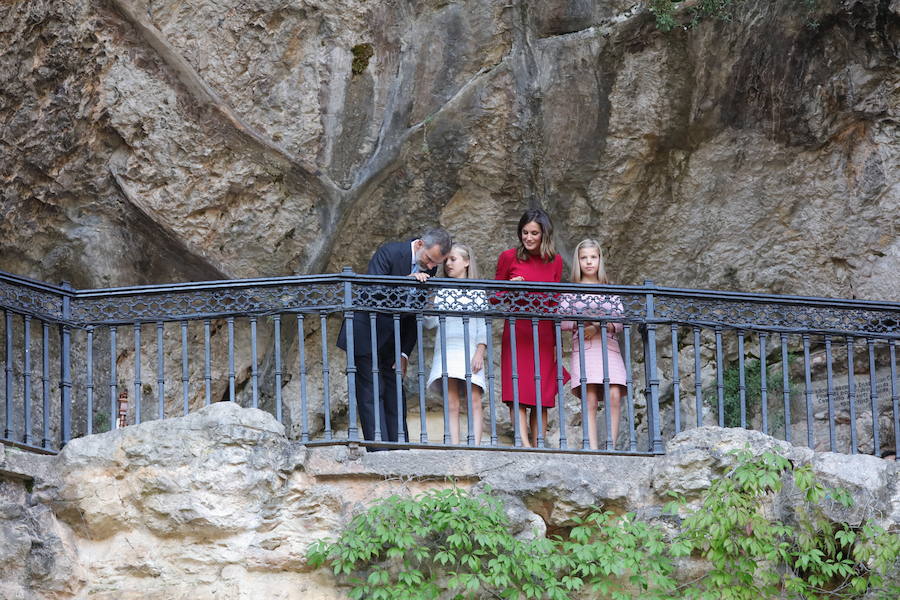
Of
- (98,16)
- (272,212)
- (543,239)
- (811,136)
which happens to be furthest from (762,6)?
(98,16)

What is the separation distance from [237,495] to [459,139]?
12.6 ft

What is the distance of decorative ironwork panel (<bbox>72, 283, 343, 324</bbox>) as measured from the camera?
8094 mm

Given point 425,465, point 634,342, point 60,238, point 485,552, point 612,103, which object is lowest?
point 485,552

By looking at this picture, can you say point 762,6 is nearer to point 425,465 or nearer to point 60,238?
point 425,465

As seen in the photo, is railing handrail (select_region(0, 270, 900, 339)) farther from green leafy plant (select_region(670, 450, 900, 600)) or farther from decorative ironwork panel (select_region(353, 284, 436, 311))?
green leafy plant (select_region(670, 450, 900, 600))

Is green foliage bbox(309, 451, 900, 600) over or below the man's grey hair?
below

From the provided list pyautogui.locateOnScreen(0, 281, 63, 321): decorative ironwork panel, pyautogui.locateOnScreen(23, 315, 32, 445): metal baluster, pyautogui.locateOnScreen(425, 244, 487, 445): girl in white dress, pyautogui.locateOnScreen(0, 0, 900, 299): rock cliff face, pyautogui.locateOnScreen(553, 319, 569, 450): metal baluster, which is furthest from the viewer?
pyautogui.locateOnScreen(0, 0, 900, 299): rock cliff face

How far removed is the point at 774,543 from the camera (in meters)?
7.51

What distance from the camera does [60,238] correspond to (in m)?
9.66

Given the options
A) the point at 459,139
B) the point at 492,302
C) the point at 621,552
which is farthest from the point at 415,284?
the point at 459,139

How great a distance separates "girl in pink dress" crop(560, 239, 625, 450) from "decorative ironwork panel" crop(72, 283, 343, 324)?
152cm

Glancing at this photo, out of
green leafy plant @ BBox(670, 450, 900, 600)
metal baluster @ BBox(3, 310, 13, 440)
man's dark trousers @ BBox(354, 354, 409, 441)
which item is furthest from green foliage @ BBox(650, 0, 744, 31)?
metal baluster @ BBox(3, 310, 13, 440)

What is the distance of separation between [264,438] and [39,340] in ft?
10.3

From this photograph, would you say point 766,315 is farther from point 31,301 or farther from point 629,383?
point 31,301
